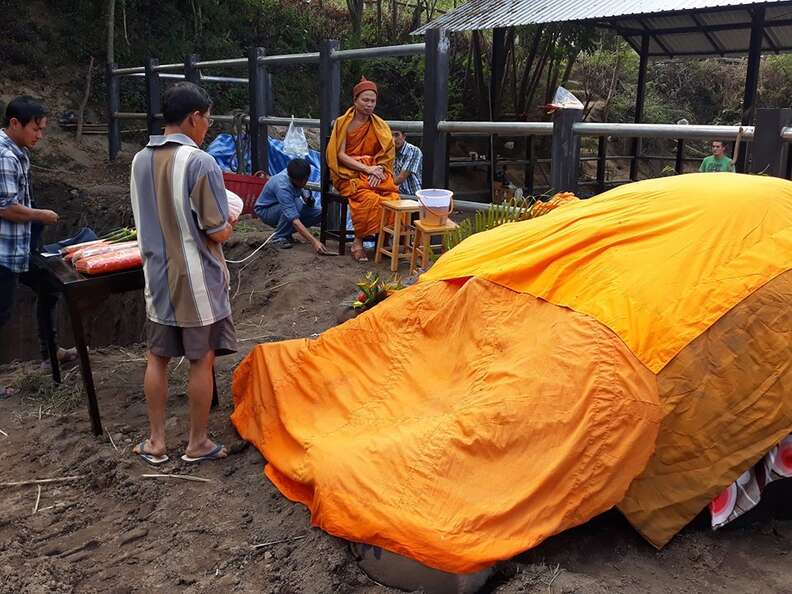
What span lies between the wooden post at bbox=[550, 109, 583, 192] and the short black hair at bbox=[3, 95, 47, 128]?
313 centimetres

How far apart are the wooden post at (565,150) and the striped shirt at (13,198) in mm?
3233

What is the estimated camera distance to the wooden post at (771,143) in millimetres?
3682

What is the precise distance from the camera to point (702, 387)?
2438mm

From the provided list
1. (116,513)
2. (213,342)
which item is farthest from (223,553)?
(213,342)

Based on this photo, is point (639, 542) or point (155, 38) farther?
point (155, 38)

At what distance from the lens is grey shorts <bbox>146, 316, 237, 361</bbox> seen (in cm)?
310

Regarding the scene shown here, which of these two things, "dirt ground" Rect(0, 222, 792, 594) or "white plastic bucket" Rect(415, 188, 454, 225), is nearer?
"dirt ground" Rect(0, 222, 792, 594)

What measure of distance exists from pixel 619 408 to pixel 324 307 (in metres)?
3.16

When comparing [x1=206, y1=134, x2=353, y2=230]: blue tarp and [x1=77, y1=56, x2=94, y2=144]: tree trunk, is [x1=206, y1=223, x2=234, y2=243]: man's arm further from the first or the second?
[x1=77, y1=56, x2=94, y2=144]: tree trunk

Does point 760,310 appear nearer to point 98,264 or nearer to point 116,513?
point 116,513

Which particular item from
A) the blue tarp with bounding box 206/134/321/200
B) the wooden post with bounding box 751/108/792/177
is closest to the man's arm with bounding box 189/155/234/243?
the wooden post with bounding box 751/108/792/177

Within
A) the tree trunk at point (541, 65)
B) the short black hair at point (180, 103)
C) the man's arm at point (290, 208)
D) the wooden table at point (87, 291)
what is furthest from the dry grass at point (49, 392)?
the tree trunk at point (541, 65)

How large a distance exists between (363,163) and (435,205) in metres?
1.05

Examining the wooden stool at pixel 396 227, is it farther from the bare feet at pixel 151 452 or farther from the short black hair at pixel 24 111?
the bare feet at pixel 151 452
